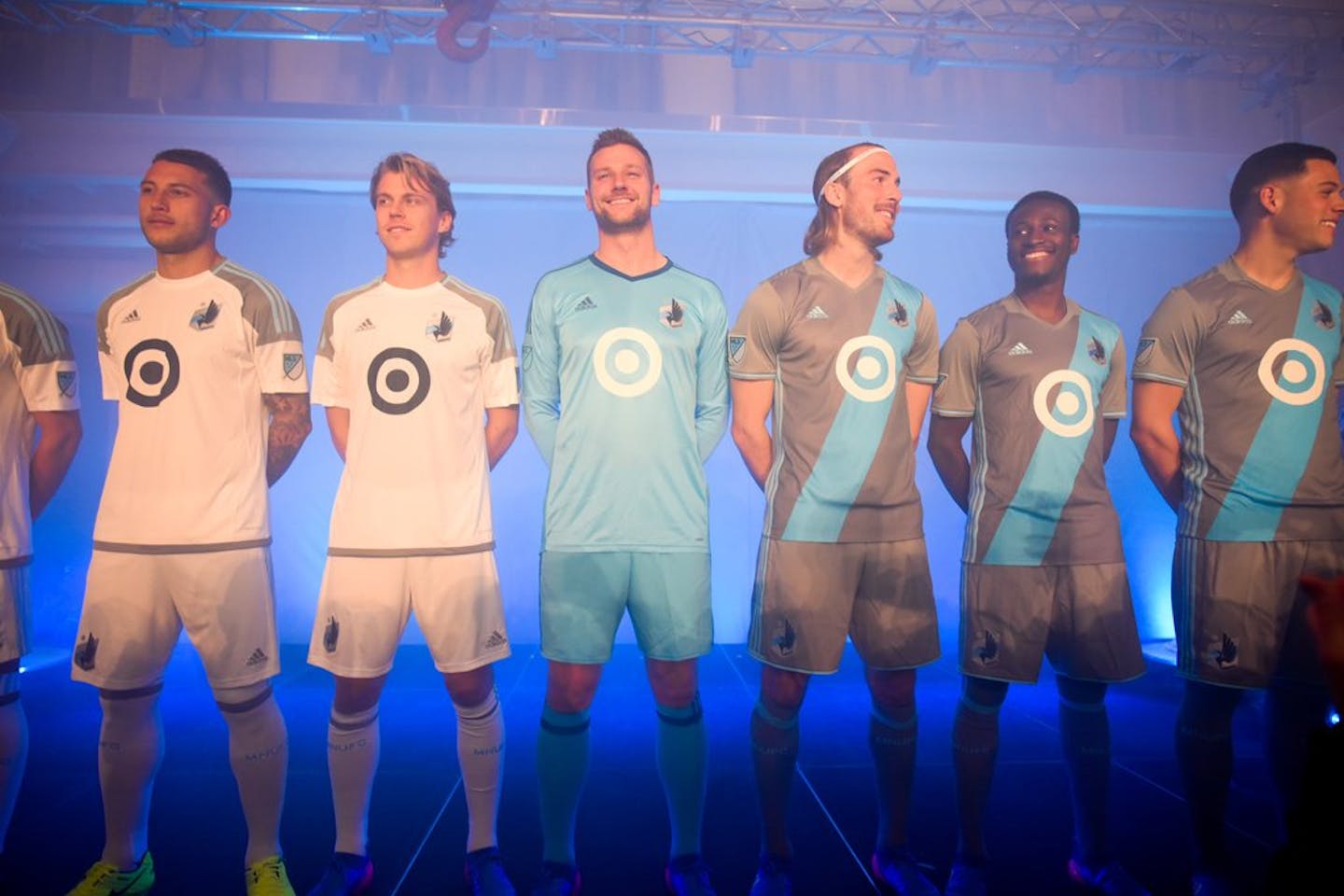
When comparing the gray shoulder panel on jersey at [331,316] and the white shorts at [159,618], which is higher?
the gray shoulder panel on jersey at [331,316]

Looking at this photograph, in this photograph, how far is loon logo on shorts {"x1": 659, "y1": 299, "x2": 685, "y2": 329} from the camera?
2.34 m

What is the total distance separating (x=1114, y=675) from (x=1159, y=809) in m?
1.00

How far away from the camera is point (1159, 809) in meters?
2.79

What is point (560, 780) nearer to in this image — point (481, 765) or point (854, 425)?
point (481, 765)

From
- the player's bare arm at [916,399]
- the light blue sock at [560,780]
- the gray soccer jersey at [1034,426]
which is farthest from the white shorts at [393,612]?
the gray soccer jersey at [1034,426]

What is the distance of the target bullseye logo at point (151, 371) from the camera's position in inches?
89.1

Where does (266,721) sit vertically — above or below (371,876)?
above

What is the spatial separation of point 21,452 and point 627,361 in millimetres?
2003

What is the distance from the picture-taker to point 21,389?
2428 mm

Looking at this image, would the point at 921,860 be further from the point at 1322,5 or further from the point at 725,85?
the point at 1322,5

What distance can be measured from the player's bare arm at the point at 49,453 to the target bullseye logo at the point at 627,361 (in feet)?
5.81

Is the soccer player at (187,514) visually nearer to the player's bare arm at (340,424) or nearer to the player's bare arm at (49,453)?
the player's bare arm at (340,424)

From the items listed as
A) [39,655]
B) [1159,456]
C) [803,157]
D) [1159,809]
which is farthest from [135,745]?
[803,157]

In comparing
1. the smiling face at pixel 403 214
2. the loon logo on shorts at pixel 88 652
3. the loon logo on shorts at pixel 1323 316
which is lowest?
the loon logo on shorts at pixel 88 652
